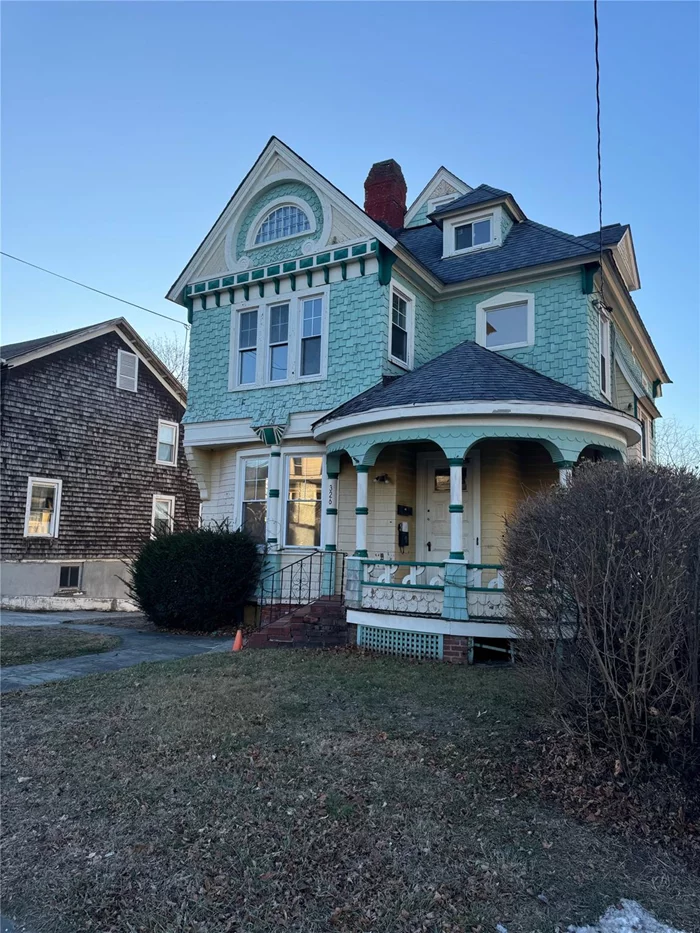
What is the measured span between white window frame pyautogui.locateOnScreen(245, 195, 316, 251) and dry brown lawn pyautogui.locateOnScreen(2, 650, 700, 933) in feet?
31.8

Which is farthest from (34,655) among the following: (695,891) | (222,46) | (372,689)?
(222,46)

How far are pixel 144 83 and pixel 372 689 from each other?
1064 centimetres

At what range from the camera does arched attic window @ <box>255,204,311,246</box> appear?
42.8ft

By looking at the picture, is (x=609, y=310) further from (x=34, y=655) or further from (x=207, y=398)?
(x=34, y=655)

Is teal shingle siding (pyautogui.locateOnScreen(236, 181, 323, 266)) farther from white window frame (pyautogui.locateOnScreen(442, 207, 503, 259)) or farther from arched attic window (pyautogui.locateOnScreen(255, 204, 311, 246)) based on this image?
white window frame (pyautogui.locateOnScreen(442, 207, 503, 259))

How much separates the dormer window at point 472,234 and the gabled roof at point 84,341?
12.9 meters

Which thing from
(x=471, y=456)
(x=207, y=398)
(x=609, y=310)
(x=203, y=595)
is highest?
(x=609, y=310)

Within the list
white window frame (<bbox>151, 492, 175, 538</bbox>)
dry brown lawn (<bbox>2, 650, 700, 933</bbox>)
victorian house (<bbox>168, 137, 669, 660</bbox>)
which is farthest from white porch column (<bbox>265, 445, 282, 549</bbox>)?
white window frame (<bbox>151, 492, 175, 538</bbox>)

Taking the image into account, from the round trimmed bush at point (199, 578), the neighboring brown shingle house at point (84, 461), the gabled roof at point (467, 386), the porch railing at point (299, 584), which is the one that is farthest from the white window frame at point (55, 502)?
the gabled roof at point (467, 386)

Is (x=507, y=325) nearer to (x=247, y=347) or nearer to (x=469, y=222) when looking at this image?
(x=469, y=222)

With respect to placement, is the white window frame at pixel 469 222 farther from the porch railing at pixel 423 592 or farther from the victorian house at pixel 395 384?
the porch railing at pixel 423 592

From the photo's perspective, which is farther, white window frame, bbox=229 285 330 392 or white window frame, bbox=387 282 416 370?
white window frame, bbox=229 285 330 392

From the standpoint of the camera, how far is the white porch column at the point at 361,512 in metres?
10.0

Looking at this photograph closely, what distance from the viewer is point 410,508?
39.1 feet
